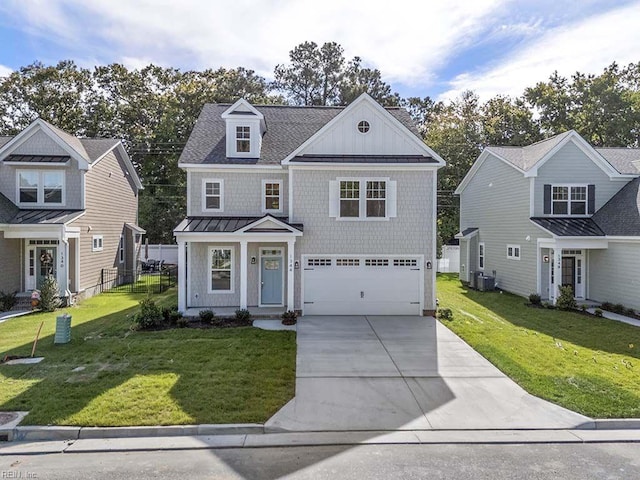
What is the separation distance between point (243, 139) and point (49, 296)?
9955 mm

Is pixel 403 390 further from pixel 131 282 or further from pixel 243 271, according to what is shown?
pixel 131 282

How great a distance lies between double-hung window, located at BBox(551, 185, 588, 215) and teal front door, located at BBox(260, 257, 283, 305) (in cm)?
1289

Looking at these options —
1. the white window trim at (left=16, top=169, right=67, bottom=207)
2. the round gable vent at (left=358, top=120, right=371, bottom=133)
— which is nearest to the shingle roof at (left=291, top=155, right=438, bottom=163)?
the round gable vent at (left=358, top=120, right=371, bottom=133)

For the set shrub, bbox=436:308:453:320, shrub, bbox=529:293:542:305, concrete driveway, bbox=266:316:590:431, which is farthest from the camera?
shrub, bbox=529:293:542:305

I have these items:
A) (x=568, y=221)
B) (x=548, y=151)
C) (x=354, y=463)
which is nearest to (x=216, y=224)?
(x=354, y=463)

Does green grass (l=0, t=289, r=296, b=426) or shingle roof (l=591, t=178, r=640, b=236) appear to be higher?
shingle roof (l=591, t=178, r=640, b=236)

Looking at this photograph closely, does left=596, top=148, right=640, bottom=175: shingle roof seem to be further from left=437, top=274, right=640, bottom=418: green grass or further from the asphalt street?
the asphalt street

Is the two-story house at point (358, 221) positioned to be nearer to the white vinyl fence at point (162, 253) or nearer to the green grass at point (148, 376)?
the green grass at point (148, 376)

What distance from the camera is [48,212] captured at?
17.6 m

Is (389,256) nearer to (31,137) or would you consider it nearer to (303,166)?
(303,166)

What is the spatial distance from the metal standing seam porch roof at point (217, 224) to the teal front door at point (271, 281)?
A: 1.62m

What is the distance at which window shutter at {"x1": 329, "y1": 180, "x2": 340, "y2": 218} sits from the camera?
14641 mm

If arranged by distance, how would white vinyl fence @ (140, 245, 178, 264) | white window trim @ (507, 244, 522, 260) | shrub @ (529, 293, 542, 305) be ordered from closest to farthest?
shrub @ (529, 293, 542, 305)
white window trim @ (507, 244, 522, 260)
white vinyl fence @ (140, 245, 178, 264)

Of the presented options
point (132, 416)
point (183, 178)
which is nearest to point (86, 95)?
point (183, 178)
